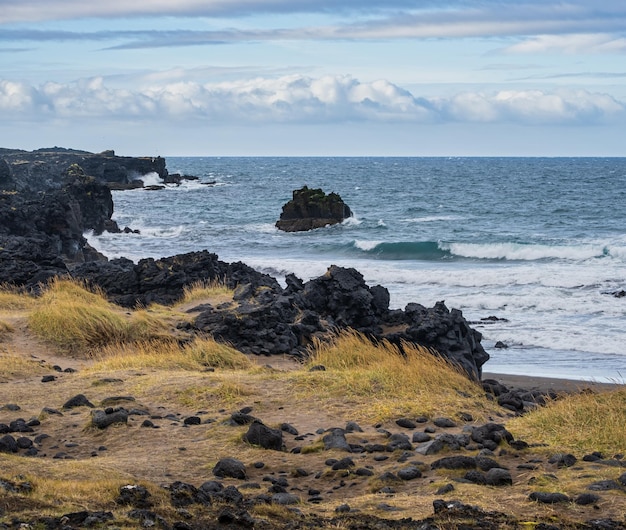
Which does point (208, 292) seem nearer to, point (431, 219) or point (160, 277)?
point (160, 277)

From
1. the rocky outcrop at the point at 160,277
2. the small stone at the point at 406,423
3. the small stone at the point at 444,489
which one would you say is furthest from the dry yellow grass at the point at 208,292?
the small stone at the point at 444,489

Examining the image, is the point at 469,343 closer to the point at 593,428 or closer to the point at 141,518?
the point at 593,428

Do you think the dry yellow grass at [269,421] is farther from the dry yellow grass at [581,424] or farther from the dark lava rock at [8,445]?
the dark lava rock at [8,445]

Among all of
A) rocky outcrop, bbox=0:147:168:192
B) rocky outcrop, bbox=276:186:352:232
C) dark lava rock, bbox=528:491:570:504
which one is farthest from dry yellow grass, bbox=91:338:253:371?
rocky outcrop, bbox=0:147:168:192

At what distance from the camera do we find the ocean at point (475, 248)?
23.7 metres

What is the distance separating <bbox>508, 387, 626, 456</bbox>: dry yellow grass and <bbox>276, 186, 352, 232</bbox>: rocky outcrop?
53.8 meters

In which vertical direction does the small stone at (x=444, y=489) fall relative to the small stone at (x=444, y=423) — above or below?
above

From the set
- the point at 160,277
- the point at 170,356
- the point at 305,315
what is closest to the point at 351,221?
the point at 160,277

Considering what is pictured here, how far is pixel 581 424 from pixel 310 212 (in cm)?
5644

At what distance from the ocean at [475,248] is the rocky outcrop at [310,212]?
45.8 inches

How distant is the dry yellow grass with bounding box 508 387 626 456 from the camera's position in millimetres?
8484

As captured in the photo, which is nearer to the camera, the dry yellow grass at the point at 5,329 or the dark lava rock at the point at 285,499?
the dark lava rock at the point at 285,499

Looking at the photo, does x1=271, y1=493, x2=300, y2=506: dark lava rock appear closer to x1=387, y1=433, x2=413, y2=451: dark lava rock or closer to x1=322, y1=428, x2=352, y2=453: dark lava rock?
x1=322, y1=428, x2=352, y2=453: dark lava rock

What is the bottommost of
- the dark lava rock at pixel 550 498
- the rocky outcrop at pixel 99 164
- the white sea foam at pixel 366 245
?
the white sea foam at pixel 366 245
